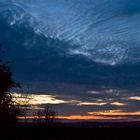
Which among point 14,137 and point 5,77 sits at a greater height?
point 5,77

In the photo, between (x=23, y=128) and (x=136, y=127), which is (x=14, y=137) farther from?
(x=136, y=127)

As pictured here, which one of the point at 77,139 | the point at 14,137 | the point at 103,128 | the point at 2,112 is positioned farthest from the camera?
the point at 103,128

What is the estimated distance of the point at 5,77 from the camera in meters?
43.8

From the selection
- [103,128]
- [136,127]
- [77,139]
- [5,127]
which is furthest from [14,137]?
[136,127]

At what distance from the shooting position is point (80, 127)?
238 ft

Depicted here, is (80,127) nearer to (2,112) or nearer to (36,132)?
(36,132)

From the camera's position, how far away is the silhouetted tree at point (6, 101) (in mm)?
43594

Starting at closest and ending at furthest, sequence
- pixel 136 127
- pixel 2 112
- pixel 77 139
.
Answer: pixel 2 112, pixel 77 139, pixel 136 127

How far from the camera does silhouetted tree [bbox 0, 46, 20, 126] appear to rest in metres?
43.6

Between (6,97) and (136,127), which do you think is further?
(136,127)

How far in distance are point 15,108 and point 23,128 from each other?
5.41 m

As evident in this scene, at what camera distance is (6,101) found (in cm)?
4447

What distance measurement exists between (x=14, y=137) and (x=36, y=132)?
419 cm

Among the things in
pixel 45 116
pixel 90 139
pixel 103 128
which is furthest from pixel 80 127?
pixel 45 116
